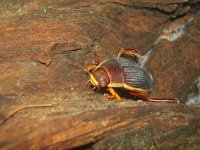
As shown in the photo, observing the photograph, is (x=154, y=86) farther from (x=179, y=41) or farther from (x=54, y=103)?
(x=54, y=103)

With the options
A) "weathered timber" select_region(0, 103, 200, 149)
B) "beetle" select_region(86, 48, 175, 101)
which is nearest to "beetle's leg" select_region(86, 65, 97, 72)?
"beetle" select_region(86, 48, 175, 101)

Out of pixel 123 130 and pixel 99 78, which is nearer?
pixel 123 130

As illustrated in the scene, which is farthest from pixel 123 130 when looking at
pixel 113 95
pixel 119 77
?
pixel 119 77

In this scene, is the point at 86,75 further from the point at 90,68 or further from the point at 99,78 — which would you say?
the point at 99,78

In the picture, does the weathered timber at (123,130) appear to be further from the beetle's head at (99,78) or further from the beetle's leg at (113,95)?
the beetle's head at (99,78)

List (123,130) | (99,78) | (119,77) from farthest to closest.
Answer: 1. (119,77)
2. (99,78)
3. (123,130)

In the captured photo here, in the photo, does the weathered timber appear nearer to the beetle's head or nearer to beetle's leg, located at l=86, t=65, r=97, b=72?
the beetle's head

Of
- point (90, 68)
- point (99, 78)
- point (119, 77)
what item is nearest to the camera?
point (99, 78)

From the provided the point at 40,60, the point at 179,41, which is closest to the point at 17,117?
the point at 40,60

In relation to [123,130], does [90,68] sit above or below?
above

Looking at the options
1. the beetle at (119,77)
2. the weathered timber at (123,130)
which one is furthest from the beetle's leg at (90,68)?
the weathered timber at (123,130)
